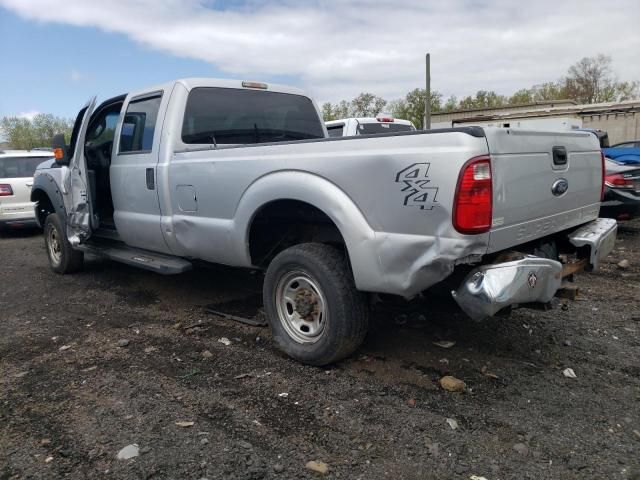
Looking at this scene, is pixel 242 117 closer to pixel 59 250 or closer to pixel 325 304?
pixel 325 304

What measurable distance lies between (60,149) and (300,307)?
379cm

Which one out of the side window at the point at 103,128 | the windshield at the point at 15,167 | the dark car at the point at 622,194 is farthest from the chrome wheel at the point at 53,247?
the dark car at the point at 622,194

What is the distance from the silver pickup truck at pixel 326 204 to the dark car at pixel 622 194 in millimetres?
3911

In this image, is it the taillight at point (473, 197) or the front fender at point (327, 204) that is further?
the front fender at point (327, 204)

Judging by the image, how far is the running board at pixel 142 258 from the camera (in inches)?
182

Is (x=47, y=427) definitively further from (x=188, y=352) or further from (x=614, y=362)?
(x=614, y=362)

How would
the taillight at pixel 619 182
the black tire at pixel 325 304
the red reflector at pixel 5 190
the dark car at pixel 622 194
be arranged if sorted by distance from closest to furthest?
1. the black tire at pixel 325 304
2. the dark car at pixel 622 194
3. the taillight at pixel 619 182
4. the red reflector at pixel 5 190

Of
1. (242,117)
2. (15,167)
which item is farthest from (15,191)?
(242,117)

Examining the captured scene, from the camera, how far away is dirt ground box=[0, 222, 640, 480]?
8.45 feet

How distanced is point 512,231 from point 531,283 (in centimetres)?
32

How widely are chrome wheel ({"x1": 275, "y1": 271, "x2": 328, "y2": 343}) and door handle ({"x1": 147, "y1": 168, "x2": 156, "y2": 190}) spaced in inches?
68.5

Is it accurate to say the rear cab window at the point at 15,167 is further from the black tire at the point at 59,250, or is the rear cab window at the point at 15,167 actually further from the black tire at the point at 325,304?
the black tire at the point at 325,304

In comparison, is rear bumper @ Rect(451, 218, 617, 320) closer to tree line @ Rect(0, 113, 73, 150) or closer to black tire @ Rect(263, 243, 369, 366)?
black tire @ Rect(263, 243, 369, 366)

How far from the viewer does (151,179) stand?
15.4 feet
